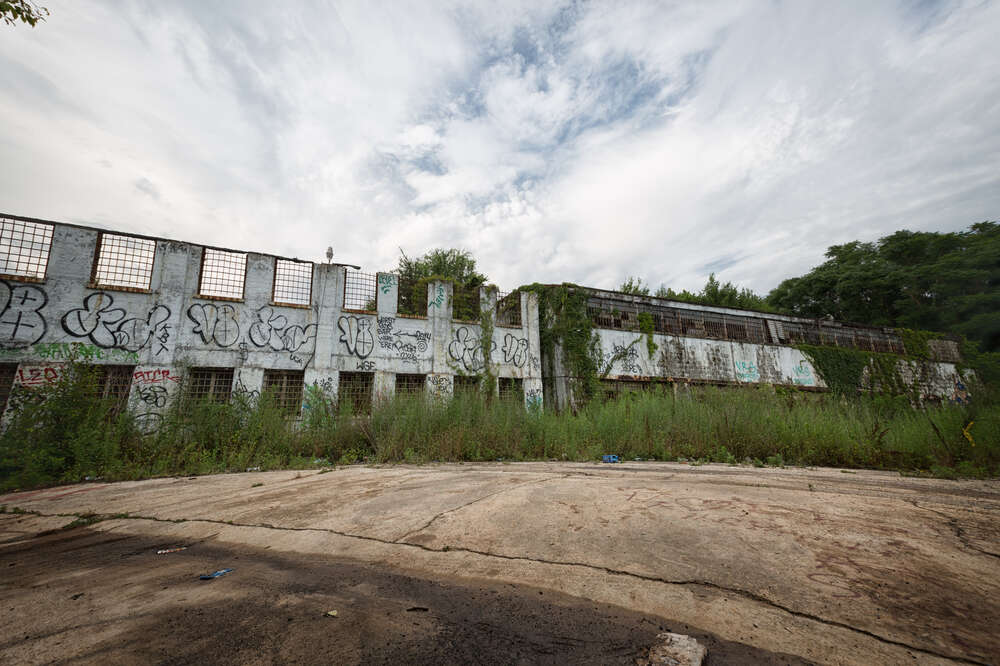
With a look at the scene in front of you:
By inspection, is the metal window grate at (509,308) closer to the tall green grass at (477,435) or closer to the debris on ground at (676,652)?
the tall green grass at (477,435)

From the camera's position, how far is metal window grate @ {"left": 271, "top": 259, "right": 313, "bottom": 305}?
11.3 metres

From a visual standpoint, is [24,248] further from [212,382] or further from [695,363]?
[695,363]

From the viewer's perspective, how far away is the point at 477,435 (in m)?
6.91


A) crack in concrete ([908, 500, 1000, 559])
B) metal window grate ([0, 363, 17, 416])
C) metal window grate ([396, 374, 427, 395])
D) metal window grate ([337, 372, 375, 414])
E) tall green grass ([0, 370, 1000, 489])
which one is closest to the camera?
crack in concrete ([908, 500, 1000, 559])

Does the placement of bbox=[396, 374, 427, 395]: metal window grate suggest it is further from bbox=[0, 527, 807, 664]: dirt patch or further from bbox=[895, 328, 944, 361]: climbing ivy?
bbox=[895, 328, 944, 361]: climbing ivy

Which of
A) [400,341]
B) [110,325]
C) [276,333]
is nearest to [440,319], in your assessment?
[400,341]

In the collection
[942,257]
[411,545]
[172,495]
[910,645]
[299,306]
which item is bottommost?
[172,495]

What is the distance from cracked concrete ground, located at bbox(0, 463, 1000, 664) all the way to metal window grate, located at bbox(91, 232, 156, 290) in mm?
9148

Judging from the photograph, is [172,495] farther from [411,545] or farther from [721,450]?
[721,450]

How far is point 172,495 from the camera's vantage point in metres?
3.93

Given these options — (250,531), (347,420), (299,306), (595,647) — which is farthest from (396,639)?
(299,306)

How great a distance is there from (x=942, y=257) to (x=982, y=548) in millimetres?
38479

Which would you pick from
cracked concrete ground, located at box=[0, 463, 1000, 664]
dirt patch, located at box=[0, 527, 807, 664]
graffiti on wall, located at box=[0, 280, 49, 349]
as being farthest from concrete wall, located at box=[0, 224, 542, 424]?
dirt patch, located at box=[0, 527, 807, 664]

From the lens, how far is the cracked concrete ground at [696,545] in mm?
1161
